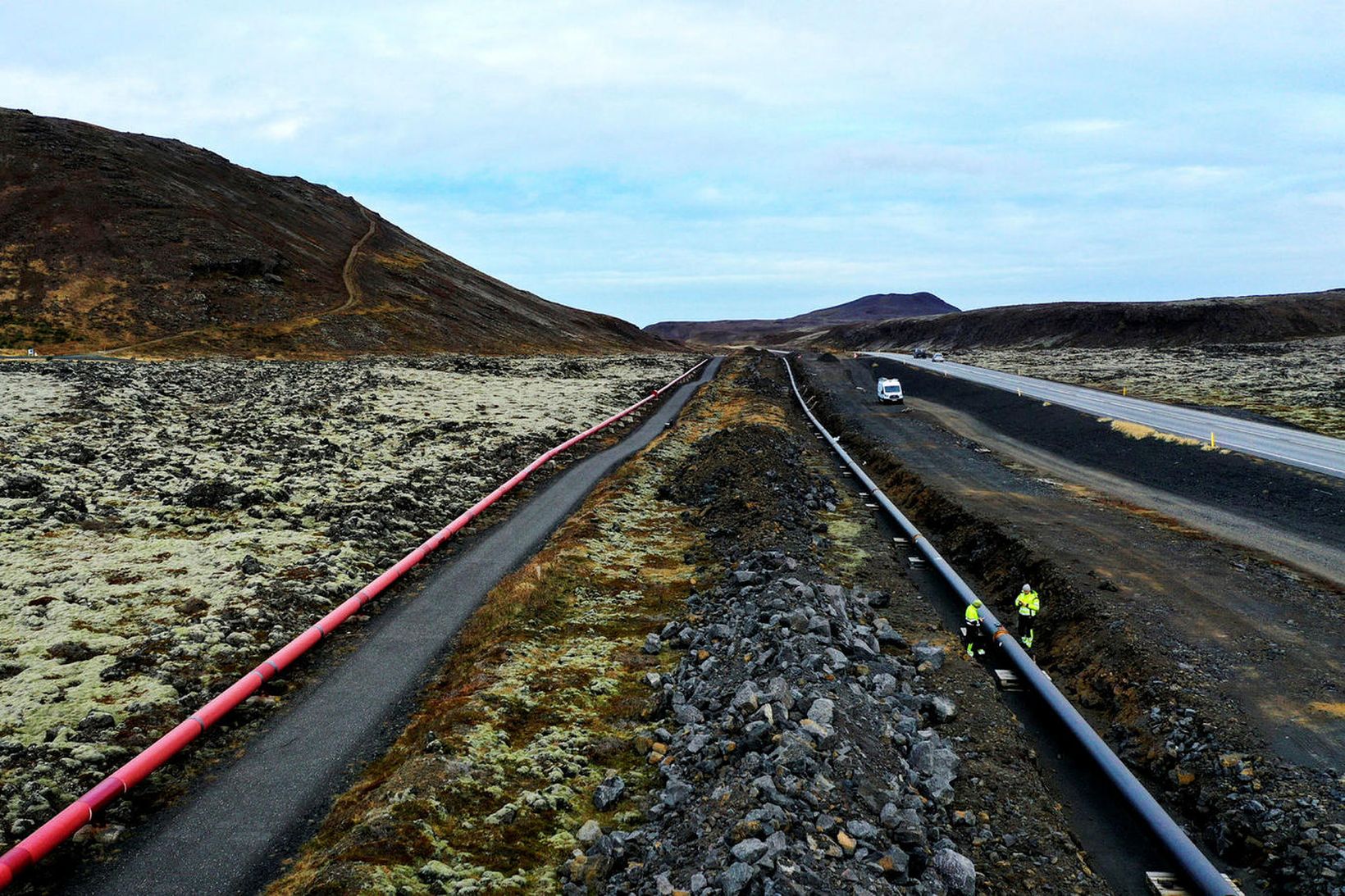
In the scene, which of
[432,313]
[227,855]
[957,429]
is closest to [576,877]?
[227,855]

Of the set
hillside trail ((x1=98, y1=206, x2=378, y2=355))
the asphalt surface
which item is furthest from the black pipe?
hillside trail ((x1=98, y1=206, x2=378, y2=355))

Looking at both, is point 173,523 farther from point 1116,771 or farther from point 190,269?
point 190,269

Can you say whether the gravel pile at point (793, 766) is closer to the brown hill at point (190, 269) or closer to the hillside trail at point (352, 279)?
the brown hill at point (190, 269)

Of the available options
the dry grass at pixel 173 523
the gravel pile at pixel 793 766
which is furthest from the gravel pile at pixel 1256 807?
the dry grass at pixel 173 523

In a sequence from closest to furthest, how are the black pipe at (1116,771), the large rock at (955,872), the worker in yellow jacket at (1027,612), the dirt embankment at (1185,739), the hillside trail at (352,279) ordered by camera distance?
the large rock at (955,872) → the black pipe at (1116,771) → the dirt embankment at (1185,739) → the worker in yellow jacket at (1027,612) → the hillside trail at (352,279)

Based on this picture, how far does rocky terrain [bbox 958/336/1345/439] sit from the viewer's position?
4750 cm

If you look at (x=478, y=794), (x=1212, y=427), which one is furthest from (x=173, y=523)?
(x=1212, y=427)

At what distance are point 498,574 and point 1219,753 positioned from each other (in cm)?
1779

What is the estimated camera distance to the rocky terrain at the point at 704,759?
29.9ft

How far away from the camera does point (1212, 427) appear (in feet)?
135

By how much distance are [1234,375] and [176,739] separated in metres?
84.5

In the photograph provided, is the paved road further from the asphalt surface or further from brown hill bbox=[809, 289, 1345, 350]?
brown hill bbox=[809, 289, 1345, 350]

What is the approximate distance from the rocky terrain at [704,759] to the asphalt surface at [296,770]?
64 centimetres

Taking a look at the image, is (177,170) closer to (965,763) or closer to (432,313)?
(432,313)
